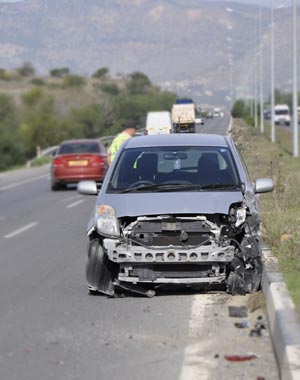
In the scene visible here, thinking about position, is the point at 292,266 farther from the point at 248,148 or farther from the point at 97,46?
the point at 97,46

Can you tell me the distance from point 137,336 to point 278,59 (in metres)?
41.1

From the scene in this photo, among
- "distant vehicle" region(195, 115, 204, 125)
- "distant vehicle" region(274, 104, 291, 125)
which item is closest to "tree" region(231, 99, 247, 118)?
"distant vehicle" region(195, 115, 204, 125)

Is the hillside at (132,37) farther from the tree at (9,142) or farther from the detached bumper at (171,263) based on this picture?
the tree at (9,142)

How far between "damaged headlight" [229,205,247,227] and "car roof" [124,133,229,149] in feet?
5.00

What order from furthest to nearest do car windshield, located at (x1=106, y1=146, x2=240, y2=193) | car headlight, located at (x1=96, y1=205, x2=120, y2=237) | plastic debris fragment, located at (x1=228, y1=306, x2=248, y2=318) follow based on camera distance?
car windshield, located at (x1=106, y1=146, x2=240, y2=193)
car headlight, located at (x1=96, y1=205, x2=120, y2=237)
plastic debris fragment, located at (x1=228, y1=306, x2=248, y2=318)

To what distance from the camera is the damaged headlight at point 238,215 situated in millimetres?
8477

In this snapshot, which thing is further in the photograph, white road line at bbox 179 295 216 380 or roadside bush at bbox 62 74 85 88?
roadside bush at bbox 62 74 85 88

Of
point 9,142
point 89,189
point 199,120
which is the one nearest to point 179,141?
point 89,189

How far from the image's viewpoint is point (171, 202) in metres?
8.54

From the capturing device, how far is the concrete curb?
5.44 meters

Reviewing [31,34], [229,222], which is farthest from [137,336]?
[31,34]

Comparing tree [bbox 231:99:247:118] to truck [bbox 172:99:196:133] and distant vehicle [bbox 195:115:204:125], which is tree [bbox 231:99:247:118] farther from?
distant vehicle [bbox 195:115:204:125]

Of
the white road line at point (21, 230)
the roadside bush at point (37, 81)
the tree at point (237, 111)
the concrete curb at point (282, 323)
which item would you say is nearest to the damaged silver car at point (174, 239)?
the concrete curb at point (282, 323)

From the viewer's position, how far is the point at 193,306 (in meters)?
8.11
